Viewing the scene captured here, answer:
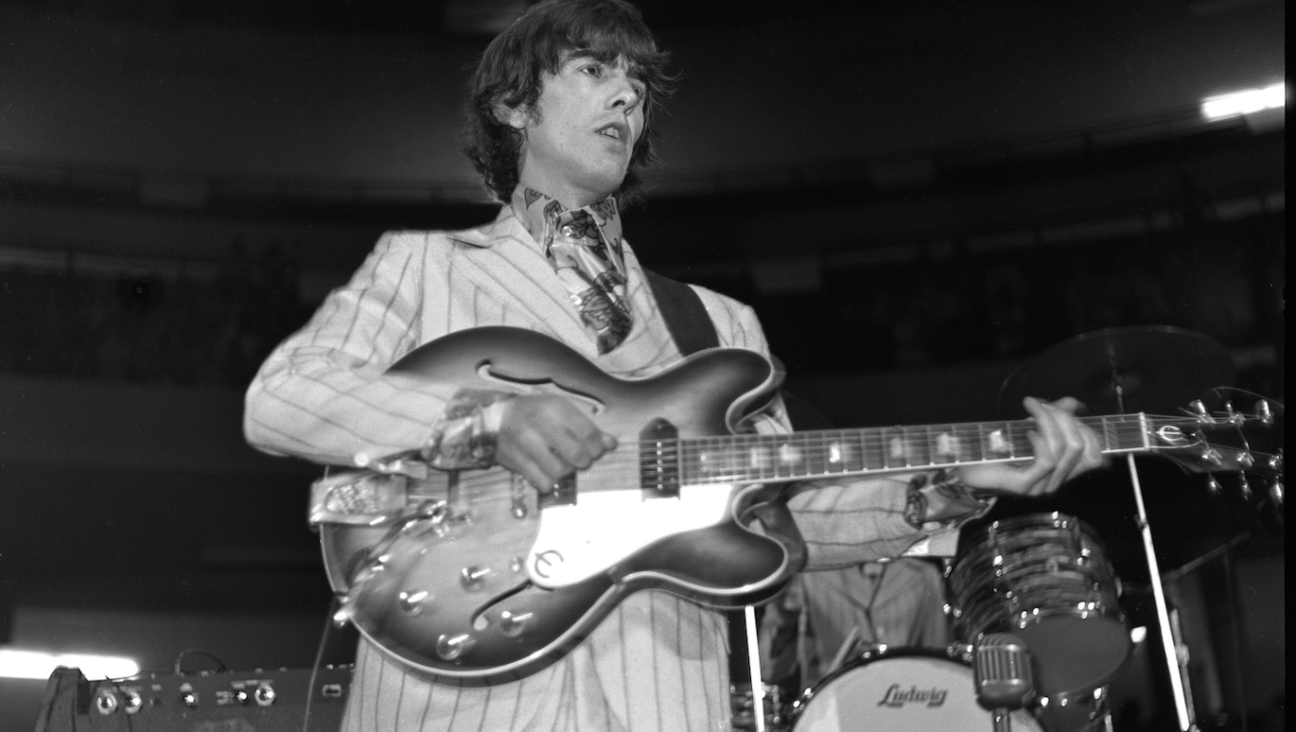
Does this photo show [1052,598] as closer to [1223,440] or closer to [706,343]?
[1223,440]

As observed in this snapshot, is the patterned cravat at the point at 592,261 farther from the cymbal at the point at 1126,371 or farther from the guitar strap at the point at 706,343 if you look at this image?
the cymbal at the point at 1126,371

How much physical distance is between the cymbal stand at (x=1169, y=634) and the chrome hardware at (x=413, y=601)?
1.46m

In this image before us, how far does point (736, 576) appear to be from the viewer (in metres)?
1.52

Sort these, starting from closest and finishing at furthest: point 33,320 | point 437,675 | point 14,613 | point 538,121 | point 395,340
Answer: point 437,675
point 395,340
point 538,121
point 14,613
point 33,320

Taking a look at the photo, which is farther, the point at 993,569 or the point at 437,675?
the point at 993,569

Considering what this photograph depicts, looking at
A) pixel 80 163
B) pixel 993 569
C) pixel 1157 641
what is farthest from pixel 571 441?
pixel 1157 641

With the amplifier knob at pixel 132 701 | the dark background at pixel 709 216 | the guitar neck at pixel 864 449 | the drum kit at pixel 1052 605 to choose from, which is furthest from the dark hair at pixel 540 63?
the amplifier knob at pixel 132 701

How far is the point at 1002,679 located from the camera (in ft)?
5.40

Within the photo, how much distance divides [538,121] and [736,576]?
2.91 ft

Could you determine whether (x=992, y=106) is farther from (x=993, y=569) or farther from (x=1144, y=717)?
(x=1144, y=717)

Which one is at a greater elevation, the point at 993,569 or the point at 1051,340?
the point at 1051,340

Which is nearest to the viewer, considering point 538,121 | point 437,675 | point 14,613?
point 437,675

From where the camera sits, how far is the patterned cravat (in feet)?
5.98

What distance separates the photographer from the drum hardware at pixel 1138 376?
7.29 ft
